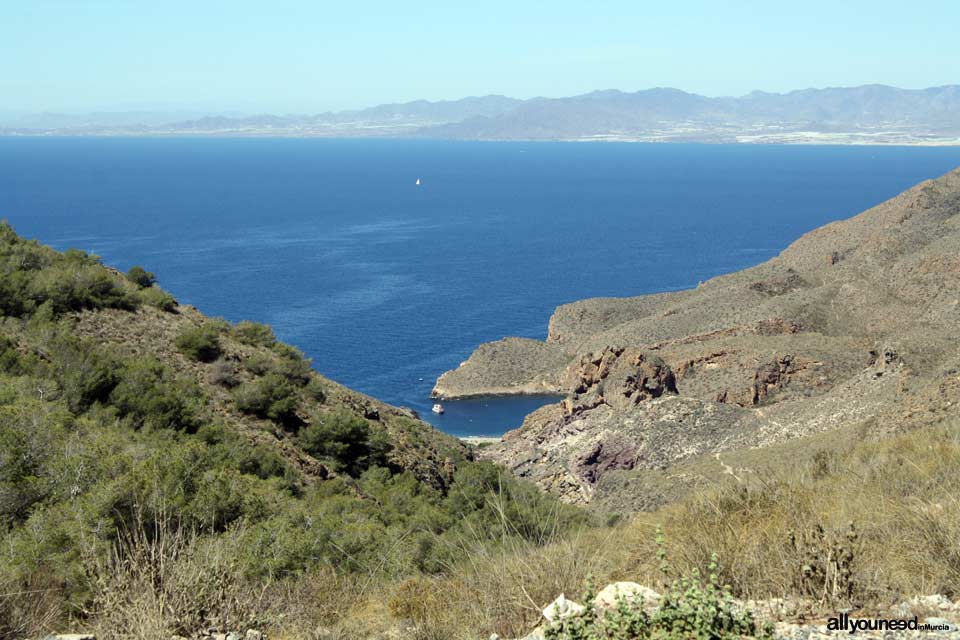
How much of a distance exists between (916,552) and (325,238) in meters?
103

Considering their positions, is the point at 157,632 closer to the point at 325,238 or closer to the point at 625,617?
the point at 625,617

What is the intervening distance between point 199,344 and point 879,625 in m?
20.1

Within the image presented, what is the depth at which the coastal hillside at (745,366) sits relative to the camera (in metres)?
28.1

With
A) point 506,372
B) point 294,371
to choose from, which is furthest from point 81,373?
A: point 506,372

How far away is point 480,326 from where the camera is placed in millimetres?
70062

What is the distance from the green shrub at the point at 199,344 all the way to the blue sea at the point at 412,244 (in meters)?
27.8

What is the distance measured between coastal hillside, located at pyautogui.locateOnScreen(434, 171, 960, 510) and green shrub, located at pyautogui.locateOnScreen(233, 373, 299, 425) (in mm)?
9883

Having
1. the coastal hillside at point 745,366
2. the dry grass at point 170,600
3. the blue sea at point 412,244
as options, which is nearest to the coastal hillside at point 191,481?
the dry grass at point 170,600

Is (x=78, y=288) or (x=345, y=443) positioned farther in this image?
(x=78, y=288)

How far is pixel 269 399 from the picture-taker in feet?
68.4

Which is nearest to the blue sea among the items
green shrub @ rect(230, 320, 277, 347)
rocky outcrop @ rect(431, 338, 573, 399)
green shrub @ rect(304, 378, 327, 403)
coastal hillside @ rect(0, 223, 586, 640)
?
rocky outcrop @ rect(431, 338, 573, 399)

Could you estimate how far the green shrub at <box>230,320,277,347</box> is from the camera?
86.5 feet

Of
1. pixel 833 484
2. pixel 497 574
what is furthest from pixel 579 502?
pixel 497 574

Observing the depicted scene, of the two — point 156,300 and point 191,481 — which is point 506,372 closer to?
point 156,300
